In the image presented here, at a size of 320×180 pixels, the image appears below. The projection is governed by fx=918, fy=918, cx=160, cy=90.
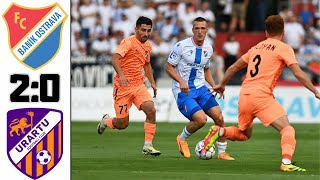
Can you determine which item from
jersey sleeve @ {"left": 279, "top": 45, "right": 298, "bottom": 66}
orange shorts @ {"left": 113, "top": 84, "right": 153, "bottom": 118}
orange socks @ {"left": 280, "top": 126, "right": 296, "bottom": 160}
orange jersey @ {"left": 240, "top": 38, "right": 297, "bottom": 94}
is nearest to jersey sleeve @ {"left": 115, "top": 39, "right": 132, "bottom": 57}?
orange shorts @ {"left": 113, "top": 84, "right": 153, "bottom": 118}

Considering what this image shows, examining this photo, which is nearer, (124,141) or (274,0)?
(124,141)

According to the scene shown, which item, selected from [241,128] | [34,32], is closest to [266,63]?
[241,128]

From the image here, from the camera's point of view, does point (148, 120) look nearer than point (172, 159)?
No

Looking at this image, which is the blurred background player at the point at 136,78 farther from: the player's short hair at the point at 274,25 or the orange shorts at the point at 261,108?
the player's short hair at the point at 274,25

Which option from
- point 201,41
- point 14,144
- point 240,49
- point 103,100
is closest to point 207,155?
point 201,41

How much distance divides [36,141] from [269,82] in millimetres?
6118

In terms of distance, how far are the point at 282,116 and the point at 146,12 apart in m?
18.6

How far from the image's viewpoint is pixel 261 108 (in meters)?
12.2

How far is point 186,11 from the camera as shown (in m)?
30.0

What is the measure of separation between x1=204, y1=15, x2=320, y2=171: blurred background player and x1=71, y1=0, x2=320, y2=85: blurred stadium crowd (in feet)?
52.0

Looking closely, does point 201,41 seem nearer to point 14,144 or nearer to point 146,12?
point 14,144

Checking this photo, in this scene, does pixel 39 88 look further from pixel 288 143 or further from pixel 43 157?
pixel 288 143

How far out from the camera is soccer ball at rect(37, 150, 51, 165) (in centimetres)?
666

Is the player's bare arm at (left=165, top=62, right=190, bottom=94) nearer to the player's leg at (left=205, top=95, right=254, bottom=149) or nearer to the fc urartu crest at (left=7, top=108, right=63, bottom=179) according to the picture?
the player's leg at (left=205, top=95, right=254, bottom=149)
